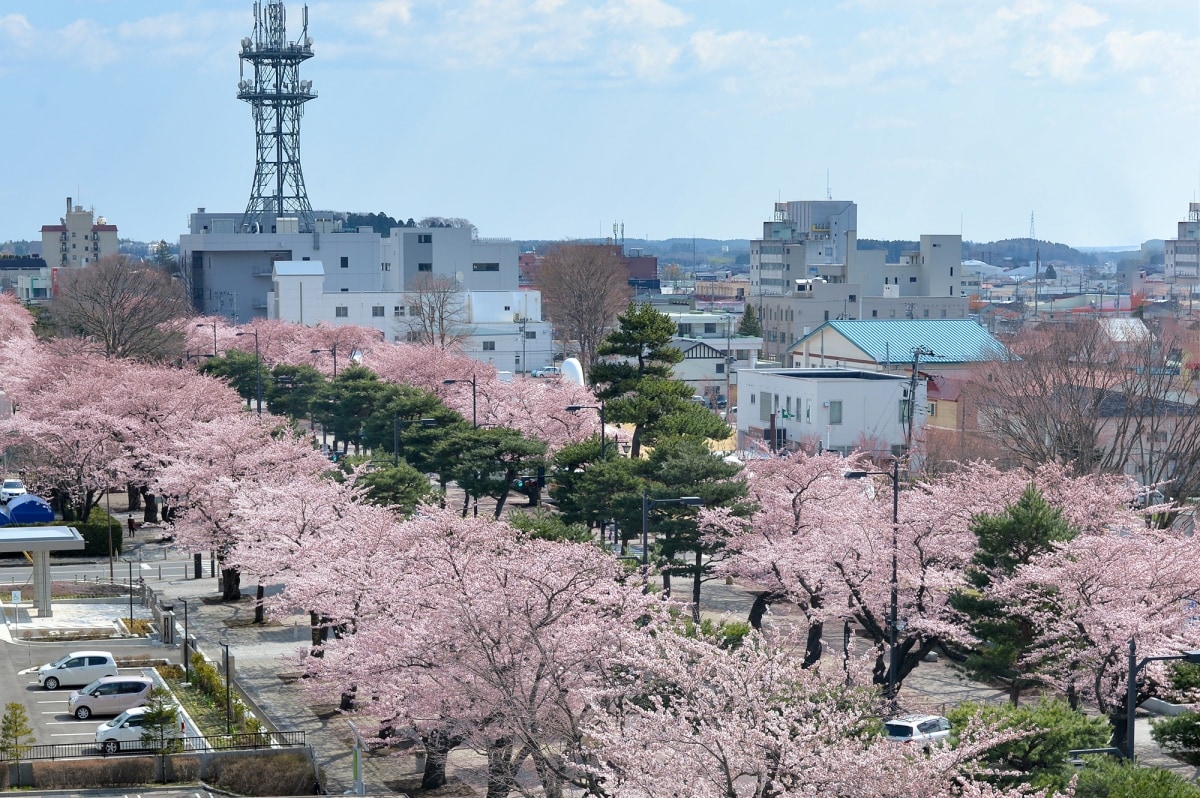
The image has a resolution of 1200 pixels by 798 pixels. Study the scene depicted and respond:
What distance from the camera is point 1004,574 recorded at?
84.0 ft

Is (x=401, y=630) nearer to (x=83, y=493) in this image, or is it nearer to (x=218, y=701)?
(x=218, y=701)

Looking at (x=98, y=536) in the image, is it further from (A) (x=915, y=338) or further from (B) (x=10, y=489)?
(A) (x=915, y=338)

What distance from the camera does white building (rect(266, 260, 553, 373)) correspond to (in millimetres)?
95750

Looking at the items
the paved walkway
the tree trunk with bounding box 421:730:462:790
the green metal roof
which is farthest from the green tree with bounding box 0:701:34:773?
the green metal roof

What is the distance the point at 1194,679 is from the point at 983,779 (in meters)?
8.12

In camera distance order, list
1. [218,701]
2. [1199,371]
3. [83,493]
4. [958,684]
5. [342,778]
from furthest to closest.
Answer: [1199,371]
[83,493]
[958,684]
[218,701]
[342,778]

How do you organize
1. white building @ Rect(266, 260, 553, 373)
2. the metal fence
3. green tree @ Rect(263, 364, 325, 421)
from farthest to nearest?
white building @ Rect(266, 260, 553, 373) < green tree @ Rect(263, 364, 325, 421) < the metal fence

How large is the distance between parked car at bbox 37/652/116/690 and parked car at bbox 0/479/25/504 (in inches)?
845

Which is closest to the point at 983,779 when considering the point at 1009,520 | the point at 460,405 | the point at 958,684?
the point at 1009,520

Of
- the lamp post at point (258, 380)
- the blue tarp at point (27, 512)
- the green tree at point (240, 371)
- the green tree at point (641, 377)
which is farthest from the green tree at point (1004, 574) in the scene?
the green tree at point (240, 371)

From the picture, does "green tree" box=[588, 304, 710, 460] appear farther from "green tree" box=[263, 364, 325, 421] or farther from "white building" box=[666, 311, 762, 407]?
"white building" box=[666, 311, 762, 407]

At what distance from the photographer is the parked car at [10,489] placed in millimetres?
49094

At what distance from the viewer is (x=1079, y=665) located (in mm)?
24078

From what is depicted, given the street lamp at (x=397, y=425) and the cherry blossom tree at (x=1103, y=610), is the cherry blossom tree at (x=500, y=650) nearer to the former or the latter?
the cherry blossom tree at (x=1103, y=610)
